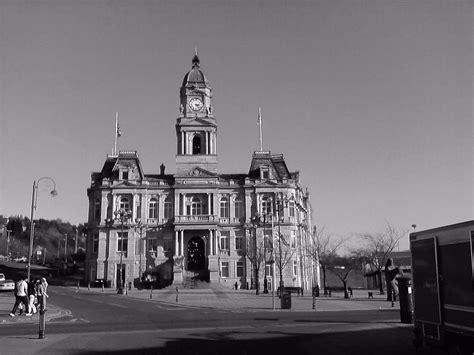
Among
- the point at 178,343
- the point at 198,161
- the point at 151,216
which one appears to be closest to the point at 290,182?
the point at 198,161

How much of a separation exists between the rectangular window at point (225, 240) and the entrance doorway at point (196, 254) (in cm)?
281

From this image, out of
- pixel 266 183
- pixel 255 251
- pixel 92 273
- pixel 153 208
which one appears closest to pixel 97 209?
pixel 153 208

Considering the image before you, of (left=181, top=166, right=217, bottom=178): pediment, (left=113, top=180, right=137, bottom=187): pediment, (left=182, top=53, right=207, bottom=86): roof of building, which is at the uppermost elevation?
(left=182, top=53, right=207, bottom=86): roof of building

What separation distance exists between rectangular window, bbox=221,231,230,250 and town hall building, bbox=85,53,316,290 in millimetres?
56

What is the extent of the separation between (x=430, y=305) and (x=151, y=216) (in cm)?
5935

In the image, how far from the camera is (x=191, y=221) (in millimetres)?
66188

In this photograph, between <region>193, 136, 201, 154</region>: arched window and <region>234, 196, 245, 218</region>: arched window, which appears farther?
<region>193, 136, 201, 154</region>: arched window

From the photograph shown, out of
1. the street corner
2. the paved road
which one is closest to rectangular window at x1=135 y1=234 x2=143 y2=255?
the street corner

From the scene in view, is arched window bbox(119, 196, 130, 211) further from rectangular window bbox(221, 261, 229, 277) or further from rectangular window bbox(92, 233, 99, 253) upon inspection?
rectangular window bbox(221, 261, 229, 277)

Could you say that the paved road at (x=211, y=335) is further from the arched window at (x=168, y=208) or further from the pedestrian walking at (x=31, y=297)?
the arched window at (x=168, y=208)

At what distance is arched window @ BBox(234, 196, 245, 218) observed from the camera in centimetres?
6888

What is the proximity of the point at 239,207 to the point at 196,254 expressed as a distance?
29.4ft

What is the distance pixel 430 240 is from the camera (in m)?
11.3

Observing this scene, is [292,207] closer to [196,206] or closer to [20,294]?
[196,206]
